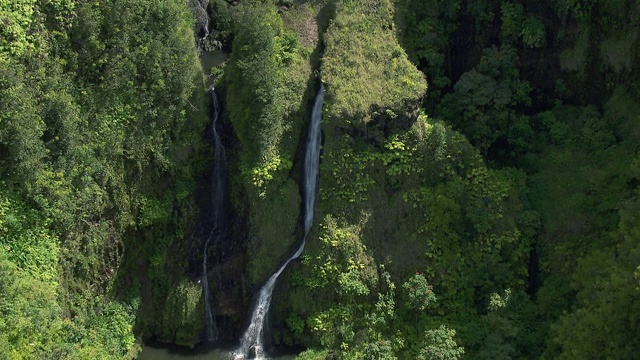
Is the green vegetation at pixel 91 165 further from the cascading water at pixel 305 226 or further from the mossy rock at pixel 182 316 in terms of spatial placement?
the cascading water at pixel 305 226

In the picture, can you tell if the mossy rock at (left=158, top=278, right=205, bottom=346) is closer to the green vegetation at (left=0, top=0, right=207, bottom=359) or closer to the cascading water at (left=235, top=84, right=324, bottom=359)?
the green vegetation at (left=0, top=0, right=207, bottom=359)

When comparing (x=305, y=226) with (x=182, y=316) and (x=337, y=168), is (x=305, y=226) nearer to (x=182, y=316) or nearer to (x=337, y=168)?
(x=337, y=168)

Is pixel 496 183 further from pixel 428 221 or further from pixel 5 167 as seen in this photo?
pixel 5 167

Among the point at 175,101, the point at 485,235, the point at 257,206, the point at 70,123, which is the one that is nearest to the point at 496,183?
the point at 485,235

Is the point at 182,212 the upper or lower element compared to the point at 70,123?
lower

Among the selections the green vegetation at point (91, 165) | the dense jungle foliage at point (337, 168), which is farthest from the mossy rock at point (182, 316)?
the green vegetation at point (91, 165)

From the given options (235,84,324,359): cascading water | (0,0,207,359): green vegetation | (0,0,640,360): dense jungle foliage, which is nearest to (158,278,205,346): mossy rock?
(0,0,640,360): dense jungle foliage
